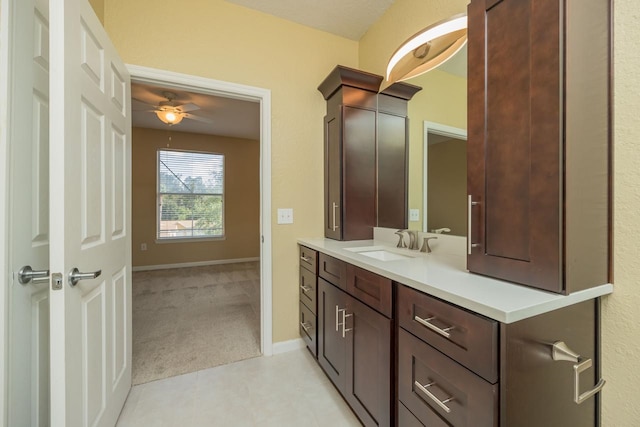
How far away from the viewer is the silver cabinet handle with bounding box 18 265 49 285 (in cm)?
90

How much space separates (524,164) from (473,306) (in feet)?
1.72

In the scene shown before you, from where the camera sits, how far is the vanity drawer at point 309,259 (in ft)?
6.17

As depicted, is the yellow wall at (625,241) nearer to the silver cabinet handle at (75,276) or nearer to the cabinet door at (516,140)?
the cabinet door at (516,140)

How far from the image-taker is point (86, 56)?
1.08 m

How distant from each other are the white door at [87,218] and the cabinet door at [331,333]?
3.82 feet

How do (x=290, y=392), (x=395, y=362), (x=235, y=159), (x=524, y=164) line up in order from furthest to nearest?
1. (x=235, y=159)
2. (x=290, y=392)
3. (x=395, y=362)
4. (x=524, y=164)

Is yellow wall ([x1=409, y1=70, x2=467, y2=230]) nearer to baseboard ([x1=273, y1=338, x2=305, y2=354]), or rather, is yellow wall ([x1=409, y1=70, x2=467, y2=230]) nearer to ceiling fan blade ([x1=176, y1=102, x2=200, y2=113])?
baseboard ([x1=273, y1=338, x2=305, y2=354])

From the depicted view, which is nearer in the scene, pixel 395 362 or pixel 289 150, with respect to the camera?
pixel 395 362

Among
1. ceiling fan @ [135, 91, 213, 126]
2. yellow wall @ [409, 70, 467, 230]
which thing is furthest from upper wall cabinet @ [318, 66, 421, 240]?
ceiling fan @ [135, 91, 213, 126]

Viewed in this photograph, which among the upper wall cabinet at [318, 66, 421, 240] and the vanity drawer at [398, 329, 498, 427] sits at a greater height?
the upper wall cabinet at [318, 66, 421, 240]

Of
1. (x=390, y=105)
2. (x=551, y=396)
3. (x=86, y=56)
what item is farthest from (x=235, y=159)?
(x=551, y=396)

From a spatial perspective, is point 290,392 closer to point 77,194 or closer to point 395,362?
point 395,362

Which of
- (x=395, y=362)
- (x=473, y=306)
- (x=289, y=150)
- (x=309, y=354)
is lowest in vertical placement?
(x=309, y=354)

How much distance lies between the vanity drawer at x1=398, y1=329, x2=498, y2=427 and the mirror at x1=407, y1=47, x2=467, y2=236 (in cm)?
77
